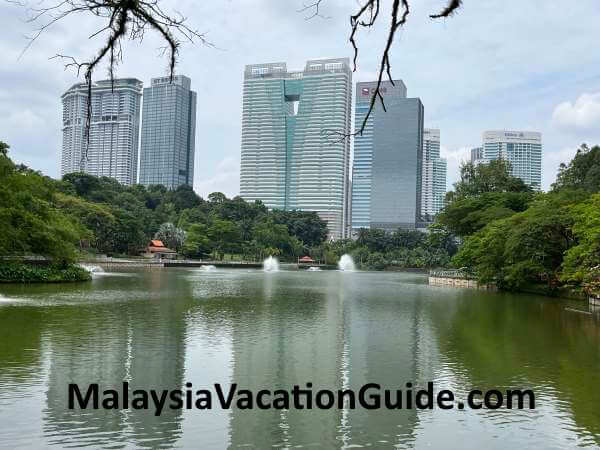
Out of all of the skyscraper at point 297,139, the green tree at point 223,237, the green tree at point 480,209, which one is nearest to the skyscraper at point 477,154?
the skyscraper at point 297,139

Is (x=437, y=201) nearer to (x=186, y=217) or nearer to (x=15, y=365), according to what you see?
(x=186, y=217)

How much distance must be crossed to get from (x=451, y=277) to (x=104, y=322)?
2870 centimetres

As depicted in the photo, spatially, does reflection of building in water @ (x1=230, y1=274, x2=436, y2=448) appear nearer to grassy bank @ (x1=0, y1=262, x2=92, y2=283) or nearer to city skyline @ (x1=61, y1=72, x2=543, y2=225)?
grassy bank @ (x1=0, y1=262, x2=92, y2=283)

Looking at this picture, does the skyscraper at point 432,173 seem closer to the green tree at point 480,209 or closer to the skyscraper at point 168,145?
the skyscraper at point 168,145

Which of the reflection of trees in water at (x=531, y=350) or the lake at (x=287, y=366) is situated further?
the reflection of trees in water at (x=531, y=350)

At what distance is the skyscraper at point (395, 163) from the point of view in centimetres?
12156

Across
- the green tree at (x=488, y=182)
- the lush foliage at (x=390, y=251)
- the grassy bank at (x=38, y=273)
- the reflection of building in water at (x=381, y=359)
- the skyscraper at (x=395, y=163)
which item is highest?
the skyscraper at (x=395, y=163)

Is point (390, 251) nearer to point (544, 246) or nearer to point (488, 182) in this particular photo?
point (488, 182)

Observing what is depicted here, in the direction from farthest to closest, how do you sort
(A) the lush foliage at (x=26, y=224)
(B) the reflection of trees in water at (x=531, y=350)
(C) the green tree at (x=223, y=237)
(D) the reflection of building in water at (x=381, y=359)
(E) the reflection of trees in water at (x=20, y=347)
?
(C) the green tree at (x=223, y=237)
(A) the lush foliage at (x=26, y=224)
(B) the reflection of trees in water at (x=531, y=350)
(E) the reflection of trees in water at (x=20, y=347)
(D) the reflection of building in water at (x=381, y=359)

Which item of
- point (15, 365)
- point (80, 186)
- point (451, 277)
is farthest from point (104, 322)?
point (80, 186)

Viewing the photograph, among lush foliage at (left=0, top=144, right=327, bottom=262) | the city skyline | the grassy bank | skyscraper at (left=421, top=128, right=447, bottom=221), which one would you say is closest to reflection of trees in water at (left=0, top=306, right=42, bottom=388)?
lush foliage at (left=0, top=144, right=327, bottom=262)

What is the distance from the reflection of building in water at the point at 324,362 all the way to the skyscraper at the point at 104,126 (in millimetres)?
3797

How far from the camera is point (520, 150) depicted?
124m

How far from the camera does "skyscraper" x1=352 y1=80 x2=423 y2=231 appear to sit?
4786 inches
